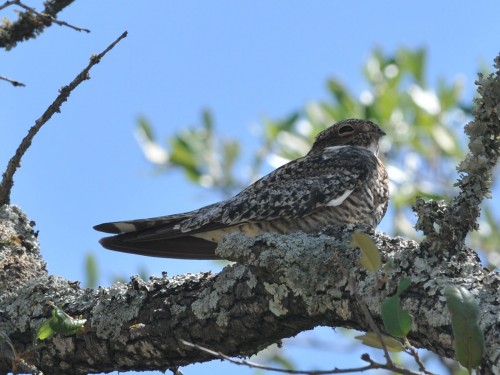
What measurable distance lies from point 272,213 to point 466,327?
2666 millimetres

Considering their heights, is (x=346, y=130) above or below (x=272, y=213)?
above

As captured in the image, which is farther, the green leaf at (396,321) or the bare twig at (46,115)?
the bare twig at (46,115)

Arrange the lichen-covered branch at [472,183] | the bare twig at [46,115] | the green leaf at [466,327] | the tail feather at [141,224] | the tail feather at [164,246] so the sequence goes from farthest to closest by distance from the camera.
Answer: the tail feather at [164,246], the tail feather at [141,224], the bare twig at [46,115], the lichen-covered branch at [472,183], the green leaf at [466,327]

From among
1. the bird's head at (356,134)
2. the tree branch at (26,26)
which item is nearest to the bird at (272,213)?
the bird's head at (356,134)

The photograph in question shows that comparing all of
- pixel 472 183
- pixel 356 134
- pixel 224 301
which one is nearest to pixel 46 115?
pixel 224 301

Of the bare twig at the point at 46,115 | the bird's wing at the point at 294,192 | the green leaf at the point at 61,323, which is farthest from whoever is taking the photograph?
the bird's wing at the point at 294,192

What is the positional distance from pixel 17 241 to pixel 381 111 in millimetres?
3165

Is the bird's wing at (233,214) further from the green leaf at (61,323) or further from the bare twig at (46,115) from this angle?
the green leaf at (61,323)

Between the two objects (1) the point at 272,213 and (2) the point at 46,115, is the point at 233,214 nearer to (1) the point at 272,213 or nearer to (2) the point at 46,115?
(1) the point at 272,213

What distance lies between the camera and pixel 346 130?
6.43 metres

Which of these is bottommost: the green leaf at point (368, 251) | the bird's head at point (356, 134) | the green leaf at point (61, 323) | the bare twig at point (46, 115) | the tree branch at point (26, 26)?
the green leaf at point (61, 323)

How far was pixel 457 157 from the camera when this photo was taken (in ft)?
21.8

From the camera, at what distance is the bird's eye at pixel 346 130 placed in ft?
21.0

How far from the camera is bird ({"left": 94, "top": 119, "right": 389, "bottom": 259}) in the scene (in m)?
4.88
